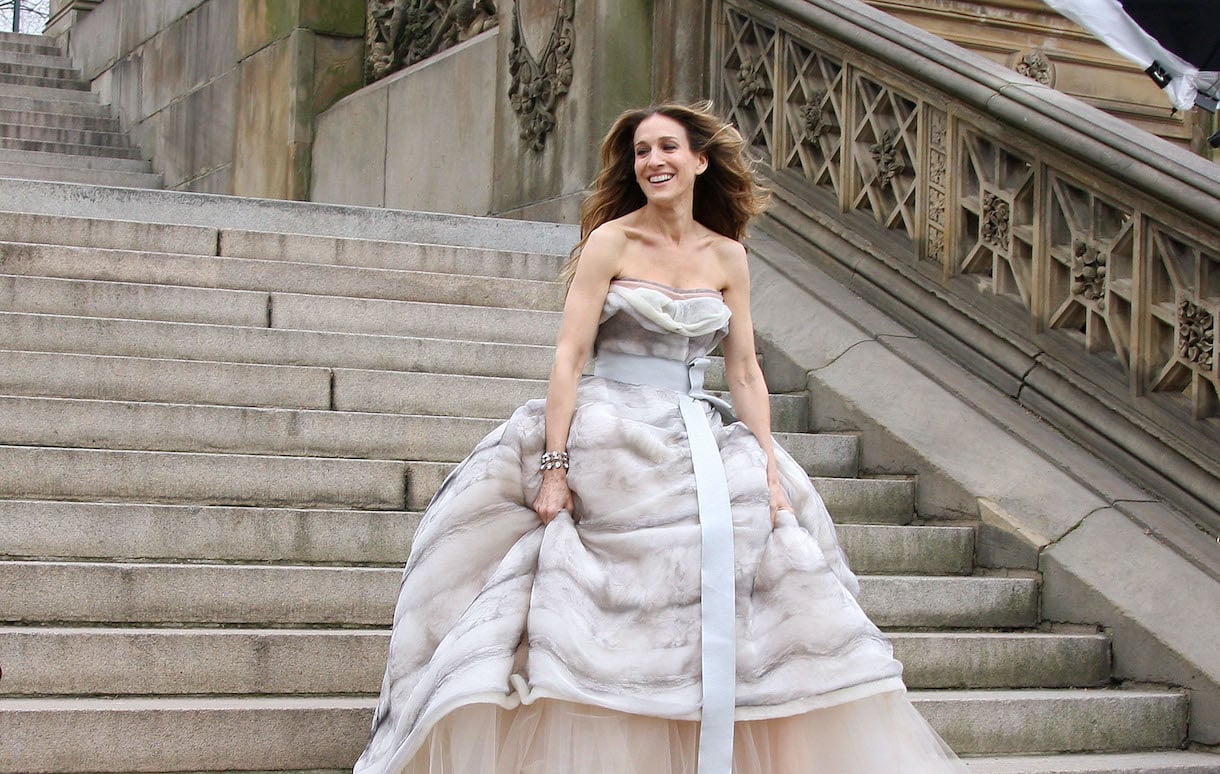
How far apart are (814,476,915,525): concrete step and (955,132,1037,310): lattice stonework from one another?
1.09m

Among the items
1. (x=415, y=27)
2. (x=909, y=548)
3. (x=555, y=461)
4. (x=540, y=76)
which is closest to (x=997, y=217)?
(x=909, y=548)

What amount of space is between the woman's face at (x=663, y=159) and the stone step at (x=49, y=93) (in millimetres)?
16362

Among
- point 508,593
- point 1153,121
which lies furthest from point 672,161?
point 1153,121

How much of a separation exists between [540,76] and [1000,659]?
6604mm

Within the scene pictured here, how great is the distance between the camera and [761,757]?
3971mm

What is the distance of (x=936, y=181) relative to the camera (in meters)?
7.81

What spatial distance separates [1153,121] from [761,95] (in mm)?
4384

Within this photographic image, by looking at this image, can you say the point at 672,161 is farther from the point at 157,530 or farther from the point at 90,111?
the point at 90,111

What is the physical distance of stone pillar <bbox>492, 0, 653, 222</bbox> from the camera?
10.6 metres

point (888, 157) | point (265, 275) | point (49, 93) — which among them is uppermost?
point (49, 93)

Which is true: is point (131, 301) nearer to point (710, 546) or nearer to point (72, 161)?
point (710, 546)

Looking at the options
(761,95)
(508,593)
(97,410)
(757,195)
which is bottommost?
(508,593)

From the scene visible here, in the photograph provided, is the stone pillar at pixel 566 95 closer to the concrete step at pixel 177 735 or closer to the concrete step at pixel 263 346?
the concrete step at pixel 263 346

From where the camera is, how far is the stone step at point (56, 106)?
18.6m
